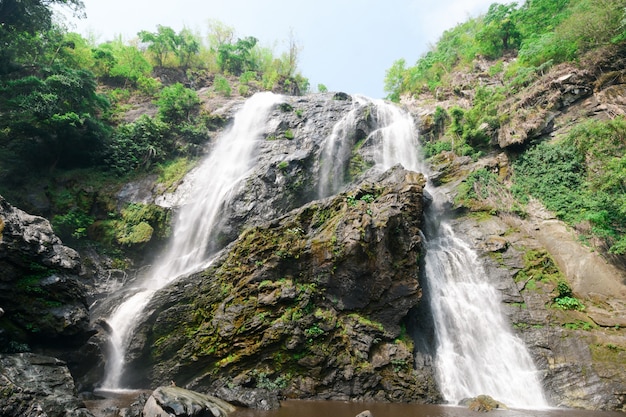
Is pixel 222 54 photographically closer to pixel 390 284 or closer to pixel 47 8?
pixel 47 8

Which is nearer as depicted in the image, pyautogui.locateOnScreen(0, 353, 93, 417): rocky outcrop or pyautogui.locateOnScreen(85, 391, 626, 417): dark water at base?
pyautogui.locateOnScreen(0, 353, 93, 417): rocky outcrop

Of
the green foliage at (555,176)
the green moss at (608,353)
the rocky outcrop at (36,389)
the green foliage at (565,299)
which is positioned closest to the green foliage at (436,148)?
the green foliage at (555,176)

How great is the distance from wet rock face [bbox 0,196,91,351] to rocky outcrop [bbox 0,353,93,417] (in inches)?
44.7

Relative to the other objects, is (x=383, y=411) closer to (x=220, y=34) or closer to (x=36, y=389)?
(x=36, y=389)

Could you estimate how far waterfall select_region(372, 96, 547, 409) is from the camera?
10297 millimetres

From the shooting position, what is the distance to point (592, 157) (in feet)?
50.0

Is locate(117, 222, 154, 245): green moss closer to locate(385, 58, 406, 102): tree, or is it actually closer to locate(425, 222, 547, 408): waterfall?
locate(425, 222, 547, 408): waterfall

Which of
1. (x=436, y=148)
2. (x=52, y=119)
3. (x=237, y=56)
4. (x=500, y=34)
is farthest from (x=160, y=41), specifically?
(x=500, y=34)

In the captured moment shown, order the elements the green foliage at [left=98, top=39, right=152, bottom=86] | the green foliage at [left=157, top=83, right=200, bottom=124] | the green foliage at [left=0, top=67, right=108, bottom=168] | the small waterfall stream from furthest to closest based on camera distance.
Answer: the green foliage at [left=98, top=39, right=152, bottom=86], the green foliage at [left=157, top=83, right=200, bottom=124], the green foliage at [left=0, top=67, right=108, bottom=168], the small waterfall stream

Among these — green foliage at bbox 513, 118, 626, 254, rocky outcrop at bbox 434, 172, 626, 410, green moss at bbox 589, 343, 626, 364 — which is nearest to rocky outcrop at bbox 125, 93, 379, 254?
rocky outcrop at bbox 434, 172, 626, 410

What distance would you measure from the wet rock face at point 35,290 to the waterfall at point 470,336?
11.5 meters

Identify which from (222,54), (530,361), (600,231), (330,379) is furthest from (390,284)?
(222,54)

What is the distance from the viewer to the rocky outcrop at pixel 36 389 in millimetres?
5941

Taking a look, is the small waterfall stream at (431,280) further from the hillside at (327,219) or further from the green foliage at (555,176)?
the green foliage at (555,176)
